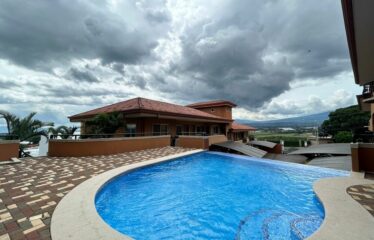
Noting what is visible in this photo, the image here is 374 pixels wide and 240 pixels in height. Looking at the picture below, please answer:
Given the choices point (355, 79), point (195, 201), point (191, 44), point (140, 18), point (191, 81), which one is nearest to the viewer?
point (195, 201)

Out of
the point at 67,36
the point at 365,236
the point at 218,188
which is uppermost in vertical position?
the point at 67,36

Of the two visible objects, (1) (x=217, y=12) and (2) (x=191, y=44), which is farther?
(2) (x=191, y=44)

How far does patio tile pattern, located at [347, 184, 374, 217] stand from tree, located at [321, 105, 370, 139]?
43.4 metres

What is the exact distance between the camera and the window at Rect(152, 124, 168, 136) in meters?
17.4

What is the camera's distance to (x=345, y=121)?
40719 millimetres

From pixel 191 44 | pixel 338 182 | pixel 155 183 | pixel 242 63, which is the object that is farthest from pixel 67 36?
pixel 338 182

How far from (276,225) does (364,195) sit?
2.81 metres

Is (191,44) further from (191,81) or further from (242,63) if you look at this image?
(191,81)

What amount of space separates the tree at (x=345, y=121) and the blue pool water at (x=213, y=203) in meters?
42.7

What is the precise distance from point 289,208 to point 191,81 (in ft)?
64.3

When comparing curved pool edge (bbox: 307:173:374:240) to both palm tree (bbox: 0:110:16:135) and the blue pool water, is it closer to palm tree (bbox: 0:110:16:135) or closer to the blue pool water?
the blue pool water

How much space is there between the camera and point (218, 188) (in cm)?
705

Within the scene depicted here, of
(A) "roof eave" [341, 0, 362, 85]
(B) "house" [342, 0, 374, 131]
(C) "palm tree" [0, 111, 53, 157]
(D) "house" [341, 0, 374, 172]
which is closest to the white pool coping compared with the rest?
(D) "house" [341, 0, 374, 172]

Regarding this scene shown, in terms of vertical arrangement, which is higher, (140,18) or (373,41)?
(140,18)
